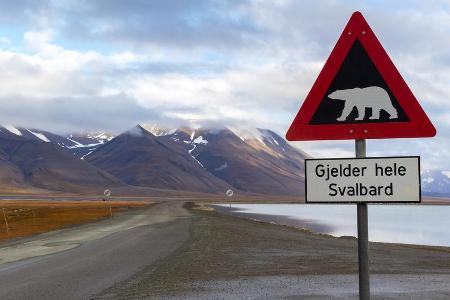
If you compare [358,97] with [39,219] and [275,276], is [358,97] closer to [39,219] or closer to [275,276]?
[275,276]

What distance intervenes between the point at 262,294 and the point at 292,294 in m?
0.55

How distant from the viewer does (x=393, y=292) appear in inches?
401

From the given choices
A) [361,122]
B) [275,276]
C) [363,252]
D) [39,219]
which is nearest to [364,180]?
[361,122]

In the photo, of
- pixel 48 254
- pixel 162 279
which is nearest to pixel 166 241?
pixel 48 254

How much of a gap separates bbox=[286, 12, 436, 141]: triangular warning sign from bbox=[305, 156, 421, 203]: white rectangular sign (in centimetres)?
20

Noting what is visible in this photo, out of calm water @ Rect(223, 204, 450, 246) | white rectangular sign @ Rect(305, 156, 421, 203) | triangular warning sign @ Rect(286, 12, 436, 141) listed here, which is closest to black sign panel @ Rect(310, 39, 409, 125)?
triangular warning sign @ Rect(286, 12, 436, 141)

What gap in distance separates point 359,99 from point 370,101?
9 centimetres

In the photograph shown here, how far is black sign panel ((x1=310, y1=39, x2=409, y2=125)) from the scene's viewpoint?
4.27 metres

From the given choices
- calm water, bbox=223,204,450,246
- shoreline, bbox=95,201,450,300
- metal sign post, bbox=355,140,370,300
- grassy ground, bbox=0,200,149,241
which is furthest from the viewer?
calm water, bbox=223,204,450,246

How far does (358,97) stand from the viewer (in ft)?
14.1

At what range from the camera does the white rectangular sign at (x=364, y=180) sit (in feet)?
13.8

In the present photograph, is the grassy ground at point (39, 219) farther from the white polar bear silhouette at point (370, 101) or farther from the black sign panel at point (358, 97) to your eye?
the white polar bear silhouette at point (370, 101)

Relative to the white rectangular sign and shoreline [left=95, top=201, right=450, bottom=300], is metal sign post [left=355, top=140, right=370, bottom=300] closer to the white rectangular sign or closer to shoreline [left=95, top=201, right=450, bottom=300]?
the white rectangular sign

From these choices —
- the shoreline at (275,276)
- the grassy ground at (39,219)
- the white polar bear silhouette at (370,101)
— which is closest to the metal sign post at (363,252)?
the white polar bear silhouette at (370,101)
